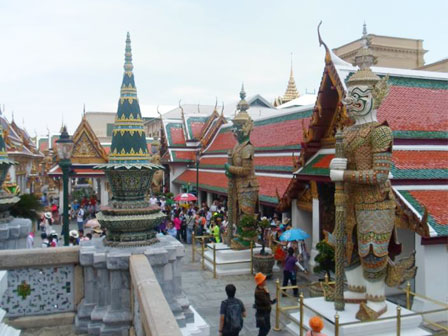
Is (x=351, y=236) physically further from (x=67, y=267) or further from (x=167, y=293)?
(x=67, y=267)

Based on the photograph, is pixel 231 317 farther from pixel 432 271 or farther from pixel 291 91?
pixel 291 91

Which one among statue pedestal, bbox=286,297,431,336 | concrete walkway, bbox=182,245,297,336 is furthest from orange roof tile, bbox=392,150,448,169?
concrete walkway, bbox=182,245,297,336

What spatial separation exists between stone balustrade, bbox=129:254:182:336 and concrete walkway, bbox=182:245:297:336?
4268 millimetres

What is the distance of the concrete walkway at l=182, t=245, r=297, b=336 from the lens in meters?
9.13

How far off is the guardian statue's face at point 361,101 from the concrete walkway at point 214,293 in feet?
14.6

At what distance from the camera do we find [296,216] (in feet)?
47.2

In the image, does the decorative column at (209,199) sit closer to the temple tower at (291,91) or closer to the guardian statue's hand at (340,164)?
the guardian statue's hand at (340,164)

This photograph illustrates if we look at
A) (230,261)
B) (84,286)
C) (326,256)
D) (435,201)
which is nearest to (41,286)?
(84,286)

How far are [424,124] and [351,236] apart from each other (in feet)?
15.1

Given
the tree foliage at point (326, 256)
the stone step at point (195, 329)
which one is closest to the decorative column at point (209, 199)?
the tree foliage at point (326, 256)

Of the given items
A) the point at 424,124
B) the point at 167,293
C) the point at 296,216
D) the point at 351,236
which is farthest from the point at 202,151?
the point at 167,293

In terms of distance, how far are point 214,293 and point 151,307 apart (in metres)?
7.90

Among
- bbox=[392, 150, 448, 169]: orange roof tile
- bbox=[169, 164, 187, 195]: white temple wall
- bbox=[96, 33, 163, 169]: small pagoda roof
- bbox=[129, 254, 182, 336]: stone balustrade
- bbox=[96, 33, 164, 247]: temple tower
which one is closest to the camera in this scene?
bbox=[129, 254, 182, 336]: stone balustrade

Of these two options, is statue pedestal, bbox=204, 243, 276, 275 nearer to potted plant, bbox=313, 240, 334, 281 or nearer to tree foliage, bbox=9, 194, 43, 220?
potted plant, bbox=313, 240, 334, 281
